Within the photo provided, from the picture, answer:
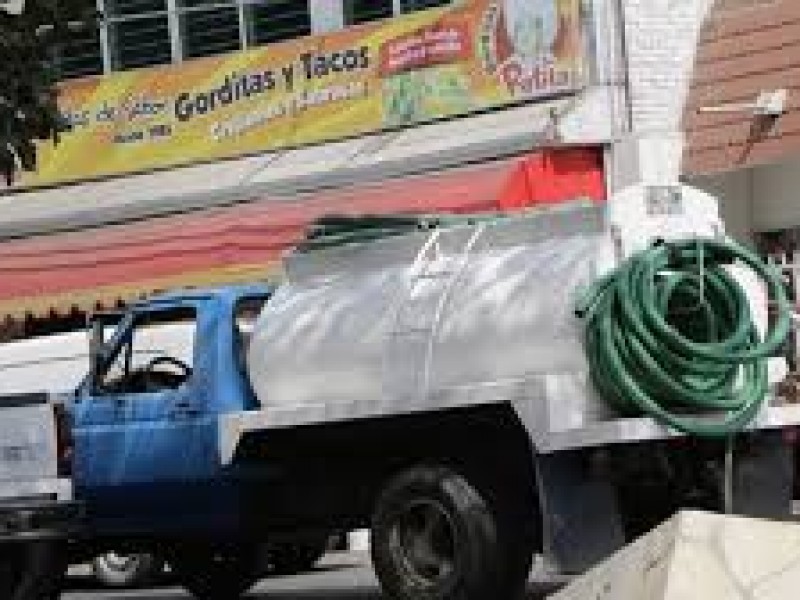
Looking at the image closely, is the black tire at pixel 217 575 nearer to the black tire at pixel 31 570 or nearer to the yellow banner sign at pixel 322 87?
the black tire at pixel 31 570

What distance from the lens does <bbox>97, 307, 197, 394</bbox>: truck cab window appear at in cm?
1220

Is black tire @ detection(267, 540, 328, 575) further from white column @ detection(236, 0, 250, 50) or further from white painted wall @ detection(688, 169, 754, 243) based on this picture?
white column @ detection(236, 0, 250, 50)

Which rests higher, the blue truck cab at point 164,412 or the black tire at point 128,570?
the blue truck cab at point 164,412

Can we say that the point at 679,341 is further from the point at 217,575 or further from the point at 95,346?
the point at 217,575

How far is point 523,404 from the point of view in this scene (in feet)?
32.0

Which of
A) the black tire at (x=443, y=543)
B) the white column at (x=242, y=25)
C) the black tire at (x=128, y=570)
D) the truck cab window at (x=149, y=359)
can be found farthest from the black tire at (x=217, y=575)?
the white column at (x=242, y=25)

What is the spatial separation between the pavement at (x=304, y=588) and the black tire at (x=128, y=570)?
12 cm

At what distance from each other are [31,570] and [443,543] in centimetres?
332

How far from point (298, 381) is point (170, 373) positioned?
161 centimetres

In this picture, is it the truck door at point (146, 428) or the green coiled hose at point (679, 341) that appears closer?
the green coiled hose at point (679, 341)

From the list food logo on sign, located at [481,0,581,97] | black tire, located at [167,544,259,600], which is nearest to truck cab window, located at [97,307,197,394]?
black tire, located at [167,544,259,600]

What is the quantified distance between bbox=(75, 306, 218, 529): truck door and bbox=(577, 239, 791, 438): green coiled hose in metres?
2.86

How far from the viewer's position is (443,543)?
33.8 ft

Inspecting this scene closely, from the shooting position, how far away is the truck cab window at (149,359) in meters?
12.2
